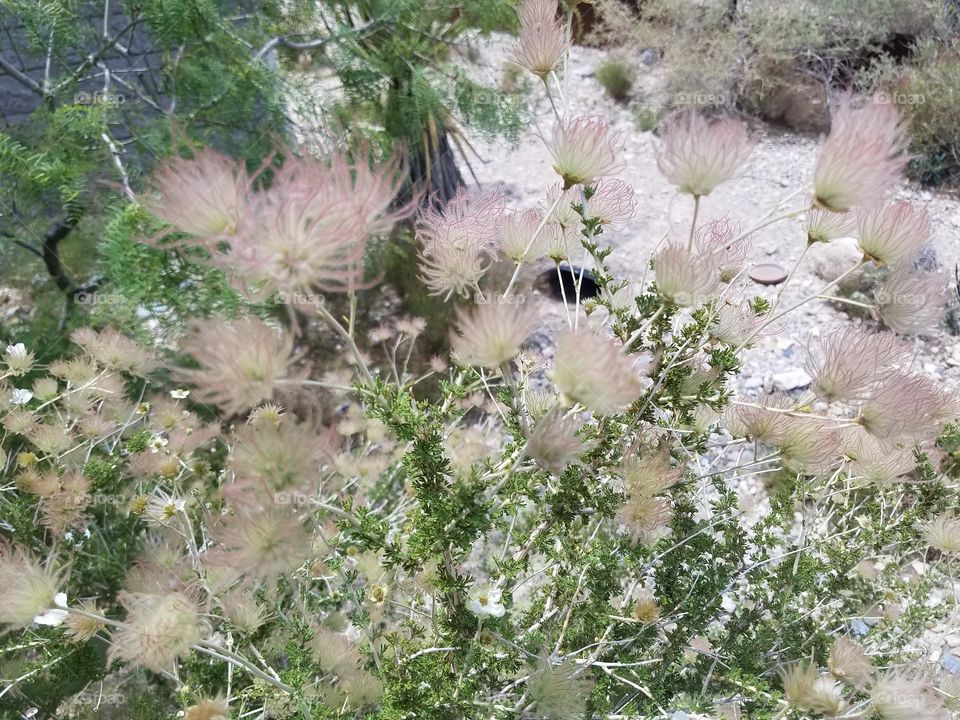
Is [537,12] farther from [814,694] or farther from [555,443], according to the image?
[814,694]

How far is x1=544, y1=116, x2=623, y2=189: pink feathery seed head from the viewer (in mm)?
778

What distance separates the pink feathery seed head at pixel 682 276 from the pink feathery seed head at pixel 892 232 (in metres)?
0.22

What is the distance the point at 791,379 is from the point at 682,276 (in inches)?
94.9

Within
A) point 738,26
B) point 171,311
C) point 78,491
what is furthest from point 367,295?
point 738,26

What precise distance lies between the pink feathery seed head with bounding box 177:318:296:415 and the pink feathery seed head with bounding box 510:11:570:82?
613 millimetres

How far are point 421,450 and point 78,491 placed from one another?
3.21 feet

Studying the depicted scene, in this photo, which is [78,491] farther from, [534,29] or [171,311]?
[534,29]

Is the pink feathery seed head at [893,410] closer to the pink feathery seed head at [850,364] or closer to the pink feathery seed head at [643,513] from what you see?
the pink feathery seed head at [850,364]

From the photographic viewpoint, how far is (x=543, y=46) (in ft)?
2.94

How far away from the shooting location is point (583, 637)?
3.63 feet

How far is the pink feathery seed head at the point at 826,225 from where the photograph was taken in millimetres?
795

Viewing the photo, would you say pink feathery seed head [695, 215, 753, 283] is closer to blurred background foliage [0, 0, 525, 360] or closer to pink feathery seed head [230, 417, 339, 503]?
pink feathery seed head [230, 417, 339, 503]
